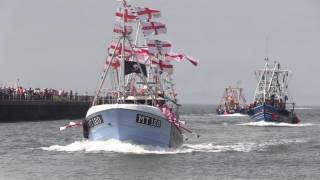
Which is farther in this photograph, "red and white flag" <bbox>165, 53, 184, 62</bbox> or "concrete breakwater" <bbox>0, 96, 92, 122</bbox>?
"concrete breakwater" <bbox>0, 96, 92, 122</bbox>

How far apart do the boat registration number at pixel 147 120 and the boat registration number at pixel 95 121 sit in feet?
7.77

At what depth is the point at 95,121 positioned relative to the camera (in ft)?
159

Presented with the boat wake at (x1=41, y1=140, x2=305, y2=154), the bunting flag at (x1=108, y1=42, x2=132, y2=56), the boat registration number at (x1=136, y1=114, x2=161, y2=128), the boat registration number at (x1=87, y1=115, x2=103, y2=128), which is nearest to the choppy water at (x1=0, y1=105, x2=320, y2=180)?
the boat wake at (x1=41, y1=140, x2=305, y2=154)

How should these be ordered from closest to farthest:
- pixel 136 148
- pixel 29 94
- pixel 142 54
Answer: pixel 136 148 < pixel 142 54 < pixel 29 94

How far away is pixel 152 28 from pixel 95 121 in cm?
805

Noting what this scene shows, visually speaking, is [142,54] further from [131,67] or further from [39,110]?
[39,110]

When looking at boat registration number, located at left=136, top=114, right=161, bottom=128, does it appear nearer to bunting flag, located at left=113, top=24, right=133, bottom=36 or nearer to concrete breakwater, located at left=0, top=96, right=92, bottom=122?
bunting flag, located at left=113, top=24, right=133, bottom=36

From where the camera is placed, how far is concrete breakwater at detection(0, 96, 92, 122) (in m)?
101

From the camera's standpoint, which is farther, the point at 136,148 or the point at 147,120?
the point at 136,148

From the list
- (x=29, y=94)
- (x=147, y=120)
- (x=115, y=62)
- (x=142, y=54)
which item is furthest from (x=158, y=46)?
(x=29, y=94)

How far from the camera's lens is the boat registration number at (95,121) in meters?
47.8

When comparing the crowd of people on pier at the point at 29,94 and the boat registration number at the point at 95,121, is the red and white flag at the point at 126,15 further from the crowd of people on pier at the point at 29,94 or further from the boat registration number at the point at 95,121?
the crowd of people on pier at the point at 29,94

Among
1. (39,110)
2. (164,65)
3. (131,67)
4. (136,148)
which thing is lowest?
(136,148)

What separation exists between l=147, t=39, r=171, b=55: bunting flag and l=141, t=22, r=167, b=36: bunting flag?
1.00m
